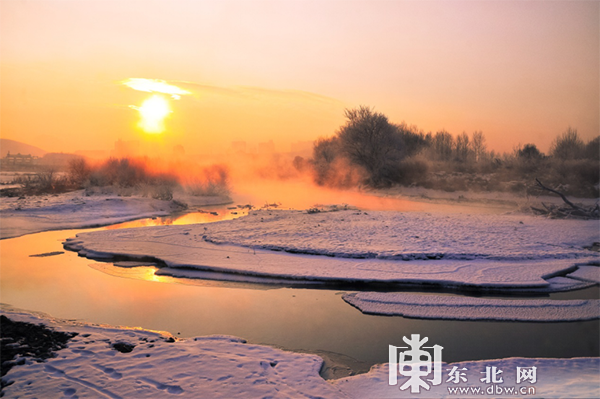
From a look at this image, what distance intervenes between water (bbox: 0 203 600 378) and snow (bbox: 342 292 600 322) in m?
0.17

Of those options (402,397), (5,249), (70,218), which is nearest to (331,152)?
(70,218)

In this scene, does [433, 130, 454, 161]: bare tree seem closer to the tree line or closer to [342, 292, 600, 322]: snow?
the tree line

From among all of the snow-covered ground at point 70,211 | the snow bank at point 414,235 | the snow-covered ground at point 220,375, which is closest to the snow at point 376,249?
the snow bank at point 414,235

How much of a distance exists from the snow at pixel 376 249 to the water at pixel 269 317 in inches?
31.3

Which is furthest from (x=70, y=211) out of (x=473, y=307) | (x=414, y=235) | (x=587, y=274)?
(x=587, y=274)

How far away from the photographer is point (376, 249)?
32.5ft

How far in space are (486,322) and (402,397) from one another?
269 cm

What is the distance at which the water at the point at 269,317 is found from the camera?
5.16 metres

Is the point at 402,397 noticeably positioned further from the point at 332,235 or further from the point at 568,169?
the point at 568,169

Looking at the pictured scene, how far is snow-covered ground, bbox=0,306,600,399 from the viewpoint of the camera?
3.98 metres

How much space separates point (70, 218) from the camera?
1598cm

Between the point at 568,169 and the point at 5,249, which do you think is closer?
the point at 5,249

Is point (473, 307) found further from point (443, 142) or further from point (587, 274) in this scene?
point (443, 142)

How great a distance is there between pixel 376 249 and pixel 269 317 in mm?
4434
